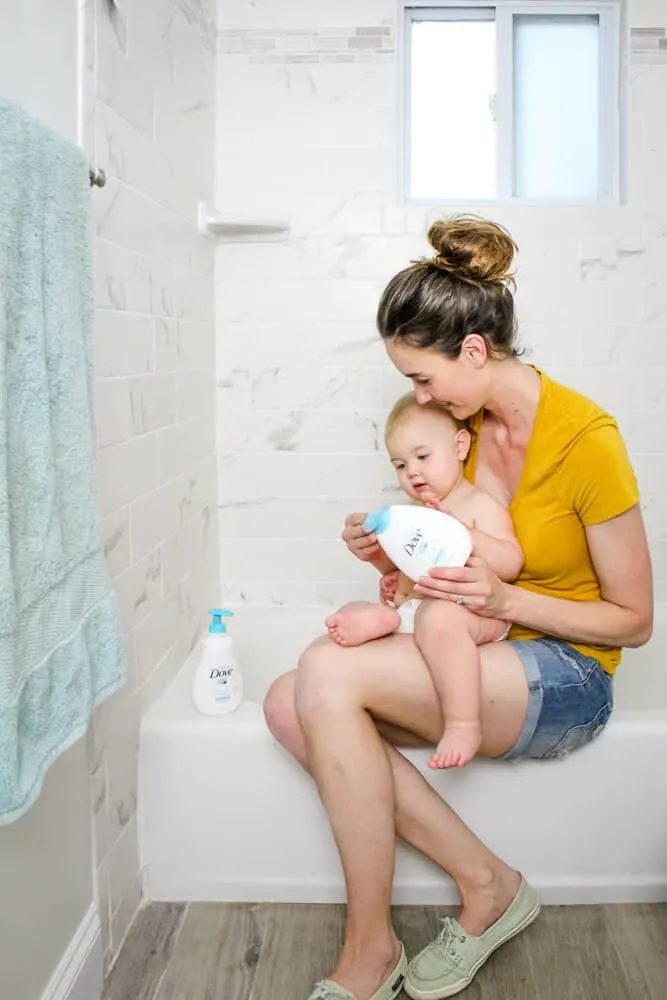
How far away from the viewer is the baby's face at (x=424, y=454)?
1686 millimetres

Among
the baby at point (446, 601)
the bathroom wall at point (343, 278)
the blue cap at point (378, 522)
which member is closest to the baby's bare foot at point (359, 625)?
the baby at point (446, 601)

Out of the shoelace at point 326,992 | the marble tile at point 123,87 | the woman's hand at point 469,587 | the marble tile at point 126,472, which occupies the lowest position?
the shoelace at point 326,992

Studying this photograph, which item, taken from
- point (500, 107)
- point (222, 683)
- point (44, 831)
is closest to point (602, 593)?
point (222, 683)

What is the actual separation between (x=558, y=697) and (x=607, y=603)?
0.18 metres

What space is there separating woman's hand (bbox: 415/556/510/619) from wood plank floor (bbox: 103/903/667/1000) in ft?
1.98

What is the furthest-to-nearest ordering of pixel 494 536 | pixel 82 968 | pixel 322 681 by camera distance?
pixel 494 536 < pixel 322 681 < pixel 82 968

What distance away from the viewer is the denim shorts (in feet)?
5.20

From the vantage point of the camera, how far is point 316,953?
1645mm

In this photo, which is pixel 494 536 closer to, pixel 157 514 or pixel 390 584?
pixel 390 584

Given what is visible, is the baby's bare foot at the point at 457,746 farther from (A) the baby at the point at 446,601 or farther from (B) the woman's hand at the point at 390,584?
(B) the woman's hand at the point at 390,584

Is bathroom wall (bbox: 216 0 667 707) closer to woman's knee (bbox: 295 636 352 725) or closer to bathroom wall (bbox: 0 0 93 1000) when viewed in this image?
woman's knee (bbox: 295 636 352 725)

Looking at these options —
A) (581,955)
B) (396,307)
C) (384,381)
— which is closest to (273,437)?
(384,381)

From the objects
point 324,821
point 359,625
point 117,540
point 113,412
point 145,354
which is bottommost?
point 324,821

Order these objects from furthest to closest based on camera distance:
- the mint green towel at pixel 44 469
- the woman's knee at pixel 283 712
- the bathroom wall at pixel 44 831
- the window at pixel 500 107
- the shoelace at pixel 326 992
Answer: the window at pixel 500 107 → the woman's knee at pixel 283 712 → the shoelace at pixel 326 992 → the bathroom wall at pixel 44 831 → the mint green towel at pixel 44 469
